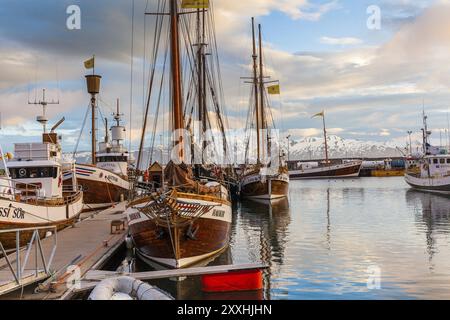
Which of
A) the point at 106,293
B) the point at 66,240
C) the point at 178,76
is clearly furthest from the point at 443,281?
the point at 66,240

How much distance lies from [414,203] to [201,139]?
979 inches

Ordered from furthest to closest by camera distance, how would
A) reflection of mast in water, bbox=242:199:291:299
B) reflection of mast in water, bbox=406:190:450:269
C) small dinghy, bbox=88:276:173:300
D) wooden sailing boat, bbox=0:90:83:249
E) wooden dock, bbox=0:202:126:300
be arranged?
reflection of mast in water, bbox=406:190:450:269 → wooden sailing boat, bbox=0:90:83:249 → reflection of mast in water, bbox=242:199:291:299 → wooden dock, bbox=0:202:126:300 → small dinghy, bbox=88:276:173:300

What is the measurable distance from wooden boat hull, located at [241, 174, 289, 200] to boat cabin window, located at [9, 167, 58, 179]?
27.2m

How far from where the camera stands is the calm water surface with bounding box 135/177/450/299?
1633 cm

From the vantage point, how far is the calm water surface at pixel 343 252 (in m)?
16.3

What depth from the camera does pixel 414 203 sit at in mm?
49375

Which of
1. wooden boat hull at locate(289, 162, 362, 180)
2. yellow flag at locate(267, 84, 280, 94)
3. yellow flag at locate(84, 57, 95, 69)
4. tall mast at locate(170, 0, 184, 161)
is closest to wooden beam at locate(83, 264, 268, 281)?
tall mast at locate(170, 0, 184, 161)

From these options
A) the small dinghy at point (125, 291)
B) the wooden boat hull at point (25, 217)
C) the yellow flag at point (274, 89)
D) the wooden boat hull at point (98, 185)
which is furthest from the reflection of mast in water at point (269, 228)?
the yellow flag at point (274, 89)

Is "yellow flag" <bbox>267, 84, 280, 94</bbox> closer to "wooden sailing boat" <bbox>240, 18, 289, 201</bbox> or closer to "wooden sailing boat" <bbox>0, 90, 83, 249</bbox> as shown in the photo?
"wooden sailing boat" <bbox>240, 18, 289, 201</bbox>

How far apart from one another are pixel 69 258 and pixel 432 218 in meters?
29.1

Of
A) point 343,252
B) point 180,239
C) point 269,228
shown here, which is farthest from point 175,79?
point 269,228

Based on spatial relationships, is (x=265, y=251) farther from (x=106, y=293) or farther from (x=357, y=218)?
(x=357, y=218)

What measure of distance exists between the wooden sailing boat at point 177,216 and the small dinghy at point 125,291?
4250 millimetres

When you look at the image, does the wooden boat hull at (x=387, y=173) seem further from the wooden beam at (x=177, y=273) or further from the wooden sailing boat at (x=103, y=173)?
the wooden beam at (x=177, y=273)
